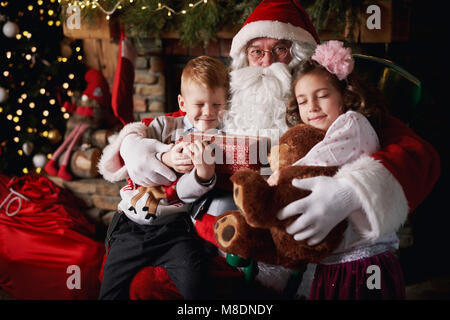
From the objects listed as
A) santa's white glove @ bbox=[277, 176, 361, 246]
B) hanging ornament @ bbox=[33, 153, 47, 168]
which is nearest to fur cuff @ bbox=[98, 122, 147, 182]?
santa's white glove @ bbox=[277, 176, 361, 246]

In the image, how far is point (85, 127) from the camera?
81.0 inches

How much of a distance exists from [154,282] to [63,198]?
123 cm

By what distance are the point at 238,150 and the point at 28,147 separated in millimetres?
1710

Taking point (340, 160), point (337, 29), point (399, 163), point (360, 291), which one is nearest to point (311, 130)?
point (340, 160)

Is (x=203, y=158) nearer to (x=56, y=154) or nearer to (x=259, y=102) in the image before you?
(x=259, y=102)

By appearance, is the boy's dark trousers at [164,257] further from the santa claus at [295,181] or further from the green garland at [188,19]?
the green garland at [188,19]

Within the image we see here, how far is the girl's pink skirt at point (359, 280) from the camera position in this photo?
853 mm

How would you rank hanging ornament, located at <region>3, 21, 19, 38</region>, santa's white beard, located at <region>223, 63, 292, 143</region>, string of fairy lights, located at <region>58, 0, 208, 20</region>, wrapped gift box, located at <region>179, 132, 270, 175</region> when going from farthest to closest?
hanging ornament, located at <region>3, 21, 19, 38</region>, string of fairy lights, located at <region>58, 0, 208, 20</region>, santa's white beard, located at <region>223, 63, 292, 143</region>, wrapped gift box, located at <region>179, 132, 270, 175</region>

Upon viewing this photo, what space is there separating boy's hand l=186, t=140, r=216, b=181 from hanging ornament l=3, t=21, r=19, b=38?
1.61 metres

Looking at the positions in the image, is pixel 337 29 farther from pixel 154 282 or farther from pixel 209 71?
pixel 154 282

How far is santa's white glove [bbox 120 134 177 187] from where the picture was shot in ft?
3.03

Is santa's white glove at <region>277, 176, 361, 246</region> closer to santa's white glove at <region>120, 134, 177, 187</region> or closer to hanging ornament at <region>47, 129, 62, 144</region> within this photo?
santa's white glove at <region>120, 134, 177, 187</region>

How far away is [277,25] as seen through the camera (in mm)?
1044

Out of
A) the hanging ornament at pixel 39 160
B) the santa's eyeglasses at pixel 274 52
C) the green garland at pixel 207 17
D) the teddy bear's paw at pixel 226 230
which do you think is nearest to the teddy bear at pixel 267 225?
the teddy bear's paw at pixel 226 230
